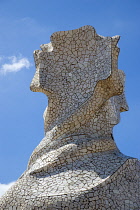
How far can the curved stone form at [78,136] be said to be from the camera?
33.4 ft

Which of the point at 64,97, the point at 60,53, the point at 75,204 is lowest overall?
the point at 75,204

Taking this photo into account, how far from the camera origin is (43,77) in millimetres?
12695

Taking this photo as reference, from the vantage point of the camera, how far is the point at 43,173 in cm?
1097

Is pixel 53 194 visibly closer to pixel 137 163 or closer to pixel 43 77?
pixel 137 163

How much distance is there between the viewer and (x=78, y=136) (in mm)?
11695

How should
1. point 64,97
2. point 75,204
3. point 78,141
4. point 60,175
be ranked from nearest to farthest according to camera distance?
1. point 75,204
2. point 60,175
3. point 78,141
4. point 64,97

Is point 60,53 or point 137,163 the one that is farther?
point 60,53

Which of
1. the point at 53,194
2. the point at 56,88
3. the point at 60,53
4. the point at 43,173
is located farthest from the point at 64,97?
the point at 53,194

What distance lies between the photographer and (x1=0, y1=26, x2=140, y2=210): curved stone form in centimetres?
1020

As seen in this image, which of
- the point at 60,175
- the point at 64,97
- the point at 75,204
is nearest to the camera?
the point at 75,204

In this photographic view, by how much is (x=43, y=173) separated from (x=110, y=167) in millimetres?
1672

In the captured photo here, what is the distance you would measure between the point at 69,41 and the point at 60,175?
4.30 m

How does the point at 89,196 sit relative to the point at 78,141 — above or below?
below

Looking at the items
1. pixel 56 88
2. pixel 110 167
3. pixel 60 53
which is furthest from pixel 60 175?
pixel 60 53
